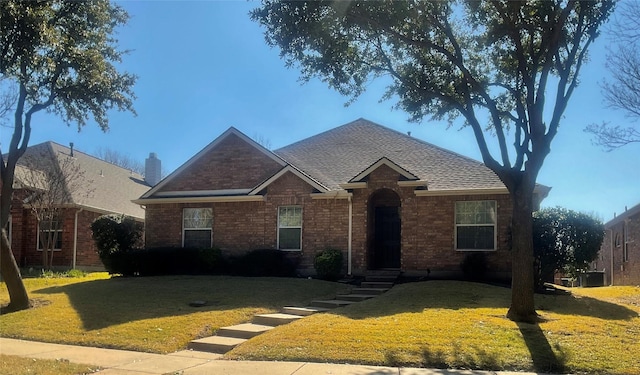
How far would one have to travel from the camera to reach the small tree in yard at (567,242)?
49.5 ft

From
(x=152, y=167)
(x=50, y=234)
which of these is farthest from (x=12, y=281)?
(x=152, y=167)

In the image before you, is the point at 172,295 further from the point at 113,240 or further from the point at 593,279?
the point at 593,279

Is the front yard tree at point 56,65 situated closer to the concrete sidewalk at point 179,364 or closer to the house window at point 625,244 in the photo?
the concrete sidewalk at point 179,364

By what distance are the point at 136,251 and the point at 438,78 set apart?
12.8 m

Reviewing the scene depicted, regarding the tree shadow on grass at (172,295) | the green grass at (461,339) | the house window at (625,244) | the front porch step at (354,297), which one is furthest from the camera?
the house window at (625,244)

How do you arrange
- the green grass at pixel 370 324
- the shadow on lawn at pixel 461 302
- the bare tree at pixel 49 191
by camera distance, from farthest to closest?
the bare tree at pixel 49 191 < the shadow on lawn at pixel 461 302 < the green grass at pixel 370 324

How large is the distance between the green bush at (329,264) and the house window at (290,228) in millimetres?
1607

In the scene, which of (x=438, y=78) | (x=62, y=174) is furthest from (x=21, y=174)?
(x=438, y=78)

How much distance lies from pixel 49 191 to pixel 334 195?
539 inches

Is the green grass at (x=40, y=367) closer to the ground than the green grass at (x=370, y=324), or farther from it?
closer to the ground

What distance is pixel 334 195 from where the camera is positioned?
18688mm

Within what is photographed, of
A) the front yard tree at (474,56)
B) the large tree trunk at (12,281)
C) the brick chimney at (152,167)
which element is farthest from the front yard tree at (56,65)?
the brick chimney at (152,167)

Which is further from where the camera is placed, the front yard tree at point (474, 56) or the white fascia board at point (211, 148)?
the white fascia board at point (211, 148)

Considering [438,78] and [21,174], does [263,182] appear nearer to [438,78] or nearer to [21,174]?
[438,78]
